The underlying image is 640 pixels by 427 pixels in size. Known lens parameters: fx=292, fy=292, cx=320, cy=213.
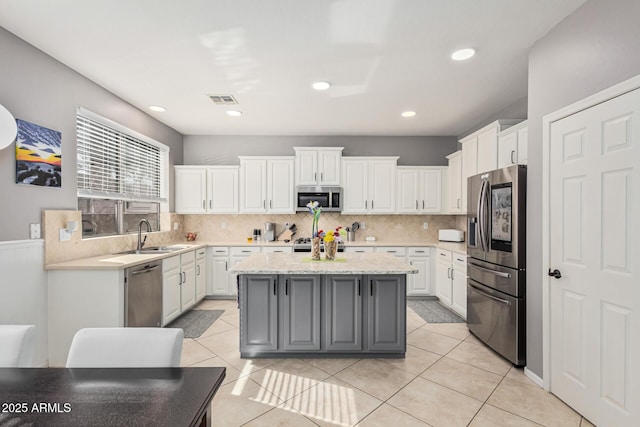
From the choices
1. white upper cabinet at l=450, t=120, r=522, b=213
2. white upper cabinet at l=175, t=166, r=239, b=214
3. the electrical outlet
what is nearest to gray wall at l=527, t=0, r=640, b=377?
white upper cabinet at l=450, t=120, r=522, b=213

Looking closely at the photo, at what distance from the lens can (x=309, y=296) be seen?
2.78 meters

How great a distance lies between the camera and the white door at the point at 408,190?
4.95 meters

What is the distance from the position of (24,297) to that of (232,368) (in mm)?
1787

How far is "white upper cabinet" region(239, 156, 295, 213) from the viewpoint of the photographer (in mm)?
4902

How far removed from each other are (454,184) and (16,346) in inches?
196

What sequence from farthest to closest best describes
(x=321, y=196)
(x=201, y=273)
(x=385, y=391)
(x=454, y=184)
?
(x=321, y=196) < (x=454, y=184) < (x=201, y=273) < (x=385, y=391)

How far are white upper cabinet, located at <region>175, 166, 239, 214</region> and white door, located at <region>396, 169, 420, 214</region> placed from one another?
277cm

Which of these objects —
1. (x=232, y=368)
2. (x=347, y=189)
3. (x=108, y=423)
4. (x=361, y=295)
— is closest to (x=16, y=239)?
(x=232, y=368)

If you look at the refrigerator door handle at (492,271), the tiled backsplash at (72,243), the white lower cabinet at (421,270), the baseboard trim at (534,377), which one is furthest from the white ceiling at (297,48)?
the baseboard trim at (534,377)

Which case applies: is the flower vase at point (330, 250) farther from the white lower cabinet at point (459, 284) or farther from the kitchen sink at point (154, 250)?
the kitchen sink at point (154, 250)

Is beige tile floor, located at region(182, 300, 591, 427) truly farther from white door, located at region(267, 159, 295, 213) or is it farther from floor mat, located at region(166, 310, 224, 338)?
white door, located at region(267, 159, 295, 213)

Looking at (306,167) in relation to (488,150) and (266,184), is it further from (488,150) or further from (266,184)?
(488,150)

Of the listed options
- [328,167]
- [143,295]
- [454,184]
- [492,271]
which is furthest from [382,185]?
[143,295]

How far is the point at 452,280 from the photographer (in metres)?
4.11
